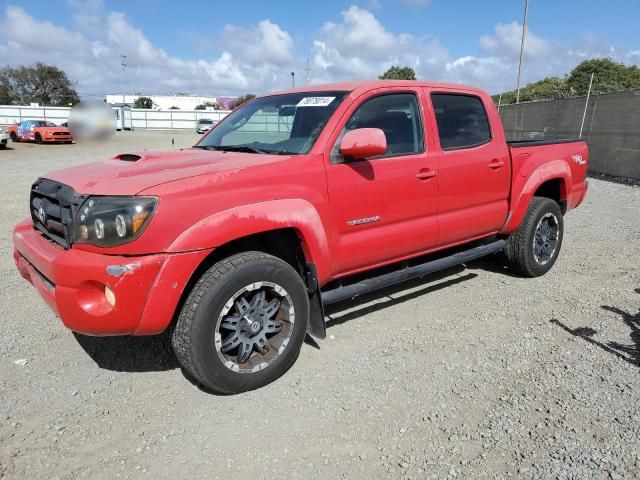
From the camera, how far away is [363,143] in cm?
325

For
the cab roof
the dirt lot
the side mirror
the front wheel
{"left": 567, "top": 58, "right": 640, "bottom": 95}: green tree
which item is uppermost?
{"left": 567, "top": 58, "right": 640, "bottom": 95}: green tree

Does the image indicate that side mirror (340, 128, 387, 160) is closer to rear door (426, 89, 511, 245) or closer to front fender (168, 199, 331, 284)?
front fender (168, 199, 331, 284)

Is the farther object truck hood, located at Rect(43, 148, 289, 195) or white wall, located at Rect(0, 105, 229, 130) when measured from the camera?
white wall, located at Rect(0, 105, 229, 130)

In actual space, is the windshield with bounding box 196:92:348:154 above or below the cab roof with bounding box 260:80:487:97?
below

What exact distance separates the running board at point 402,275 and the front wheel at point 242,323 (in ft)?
1.15

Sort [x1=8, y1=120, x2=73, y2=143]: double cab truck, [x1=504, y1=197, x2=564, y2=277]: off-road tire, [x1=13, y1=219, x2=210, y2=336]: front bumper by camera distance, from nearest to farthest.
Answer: [x1=13, y1=219, x2=210, y2=336]: front bumper
[x1=504, y1=197, x2=564, y2=277]: off-road tire
[x1=8, y1=120, x2=73, y2=143]: double cab truck

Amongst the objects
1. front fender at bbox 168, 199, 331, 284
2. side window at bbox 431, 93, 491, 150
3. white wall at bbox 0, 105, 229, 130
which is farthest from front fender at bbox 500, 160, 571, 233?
white wall at bbox 0, 105, 229, 130

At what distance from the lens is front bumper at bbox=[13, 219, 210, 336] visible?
2654 mm

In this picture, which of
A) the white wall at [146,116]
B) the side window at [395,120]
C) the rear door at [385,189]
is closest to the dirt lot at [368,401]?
the rear door at [385,189]

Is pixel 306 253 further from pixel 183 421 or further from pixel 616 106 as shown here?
pixel 616 106

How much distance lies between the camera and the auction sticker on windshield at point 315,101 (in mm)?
3676

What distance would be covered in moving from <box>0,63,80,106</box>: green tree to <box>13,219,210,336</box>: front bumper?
6644 centimetres

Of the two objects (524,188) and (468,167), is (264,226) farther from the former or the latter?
(524,188)

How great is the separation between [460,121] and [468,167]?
1.43ft
